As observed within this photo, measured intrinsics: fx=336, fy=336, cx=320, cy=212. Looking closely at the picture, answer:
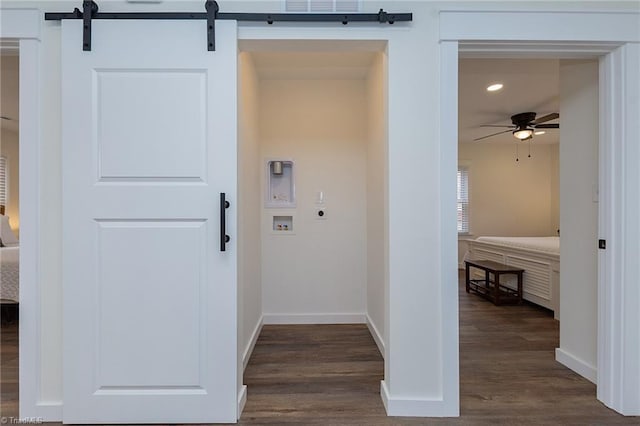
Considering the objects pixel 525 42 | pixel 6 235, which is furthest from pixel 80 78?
pixel 6 235

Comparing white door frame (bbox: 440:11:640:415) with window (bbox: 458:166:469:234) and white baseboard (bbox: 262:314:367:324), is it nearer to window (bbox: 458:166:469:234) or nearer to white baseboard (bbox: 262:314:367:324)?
white baseboard (bbox: 262:314:367:324)

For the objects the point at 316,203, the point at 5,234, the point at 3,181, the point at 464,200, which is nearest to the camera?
the point at 316,203

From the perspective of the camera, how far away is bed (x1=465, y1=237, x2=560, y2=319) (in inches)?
147

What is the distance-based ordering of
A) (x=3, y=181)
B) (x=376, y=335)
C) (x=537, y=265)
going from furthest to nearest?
1. (x=3, y=181)
2. (x=537, y=265)
3. (x=376, y=335)

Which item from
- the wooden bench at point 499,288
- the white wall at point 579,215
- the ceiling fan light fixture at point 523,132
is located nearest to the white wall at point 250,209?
the white wall at point 579,215

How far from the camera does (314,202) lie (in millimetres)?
3533

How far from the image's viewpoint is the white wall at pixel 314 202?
11.5 feet

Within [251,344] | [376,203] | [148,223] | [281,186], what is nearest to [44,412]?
[148,223]

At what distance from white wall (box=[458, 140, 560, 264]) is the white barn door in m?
6.41

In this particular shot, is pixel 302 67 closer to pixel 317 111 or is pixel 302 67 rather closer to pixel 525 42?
pixel 317 111

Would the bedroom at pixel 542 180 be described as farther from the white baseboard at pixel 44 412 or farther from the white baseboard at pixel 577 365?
the white baseboard at pixel 44 412

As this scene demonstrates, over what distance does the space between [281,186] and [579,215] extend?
2.54m

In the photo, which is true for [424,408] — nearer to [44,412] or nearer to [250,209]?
[250,209]

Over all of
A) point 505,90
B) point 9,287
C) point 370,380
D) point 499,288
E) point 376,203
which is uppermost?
point 505,90
